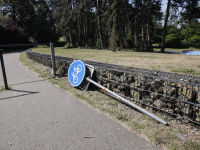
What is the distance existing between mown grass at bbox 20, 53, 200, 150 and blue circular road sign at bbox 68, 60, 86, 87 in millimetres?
→ 393

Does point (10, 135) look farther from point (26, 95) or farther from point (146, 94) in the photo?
point (146, 94)

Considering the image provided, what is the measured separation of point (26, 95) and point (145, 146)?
12.0 feet

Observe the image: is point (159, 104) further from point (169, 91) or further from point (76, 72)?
point (76, 72)

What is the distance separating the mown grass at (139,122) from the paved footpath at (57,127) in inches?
7.0

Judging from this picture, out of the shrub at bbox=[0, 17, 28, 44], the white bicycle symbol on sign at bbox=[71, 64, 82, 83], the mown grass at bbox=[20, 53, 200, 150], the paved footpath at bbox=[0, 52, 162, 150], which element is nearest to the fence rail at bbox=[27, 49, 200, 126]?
the mown grass at bbox=[20, 53, 200, 150]

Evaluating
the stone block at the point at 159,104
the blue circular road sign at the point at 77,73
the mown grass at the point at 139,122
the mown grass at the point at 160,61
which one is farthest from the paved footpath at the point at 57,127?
the mown grass at the point at 160,61

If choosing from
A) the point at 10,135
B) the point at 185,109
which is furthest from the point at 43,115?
the point at 185,109

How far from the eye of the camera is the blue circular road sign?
196 inches

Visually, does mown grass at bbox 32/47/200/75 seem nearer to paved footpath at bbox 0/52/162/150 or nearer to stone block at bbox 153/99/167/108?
stone block at bbox 153/99/167/108

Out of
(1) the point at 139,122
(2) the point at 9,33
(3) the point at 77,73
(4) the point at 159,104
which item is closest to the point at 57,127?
(1) the point at 139,122

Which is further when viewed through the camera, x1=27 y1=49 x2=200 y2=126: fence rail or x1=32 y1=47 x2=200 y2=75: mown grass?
x1=32 y1=47 x2=200 y2=75: mown grass

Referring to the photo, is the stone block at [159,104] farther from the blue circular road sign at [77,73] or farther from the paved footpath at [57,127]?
the blue circular road sign at [77,73]

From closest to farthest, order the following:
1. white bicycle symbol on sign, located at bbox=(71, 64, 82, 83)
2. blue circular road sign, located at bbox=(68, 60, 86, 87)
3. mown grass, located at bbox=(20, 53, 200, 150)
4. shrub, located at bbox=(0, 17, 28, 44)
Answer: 1. mown grass, located at bbox=(20, 53, 200, 150)
2. blue circular road sign, located at bbox=(68, 60, 86, 87)
3. white bicycle symbol on sign, located at bbox=(71, 64, 82, 83)
4. shrub, located at bbox=(0, 17, 28, 44)

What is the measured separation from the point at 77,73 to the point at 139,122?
2.71 m
